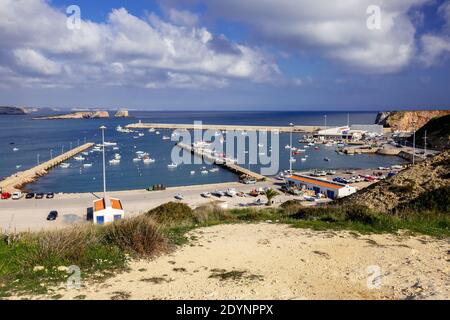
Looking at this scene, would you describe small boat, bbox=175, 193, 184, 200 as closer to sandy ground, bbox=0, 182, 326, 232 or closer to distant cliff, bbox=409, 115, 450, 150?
sandy ground, bbox=0, 182, 326, 232

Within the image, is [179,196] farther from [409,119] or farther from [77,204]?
[409,119]

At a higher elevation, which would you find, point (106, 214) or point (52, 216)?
point (106, 214)

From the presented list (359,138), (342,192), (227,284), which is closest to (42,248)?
(227,284)

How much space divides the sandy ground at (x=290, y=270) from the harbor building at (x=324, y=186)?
2247 cm

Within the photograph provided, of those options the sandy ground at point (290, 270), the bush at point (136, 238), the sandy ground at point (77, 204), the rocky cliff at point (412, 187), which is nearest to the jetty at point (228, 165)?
the sandy ground at point (77, 204)

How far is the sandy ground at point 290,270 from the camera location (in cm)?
635

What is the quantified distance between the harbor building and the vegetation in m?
19.0

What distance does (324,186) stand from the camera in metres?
34.0

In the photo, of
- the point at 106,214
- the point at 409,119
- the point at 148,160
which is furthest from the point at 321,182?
the point at 409,119

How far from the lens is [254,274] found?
7285 mm

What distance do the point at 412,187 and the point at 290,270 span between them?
1100 centimetres

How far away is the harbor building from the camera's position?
32094 millimetres
